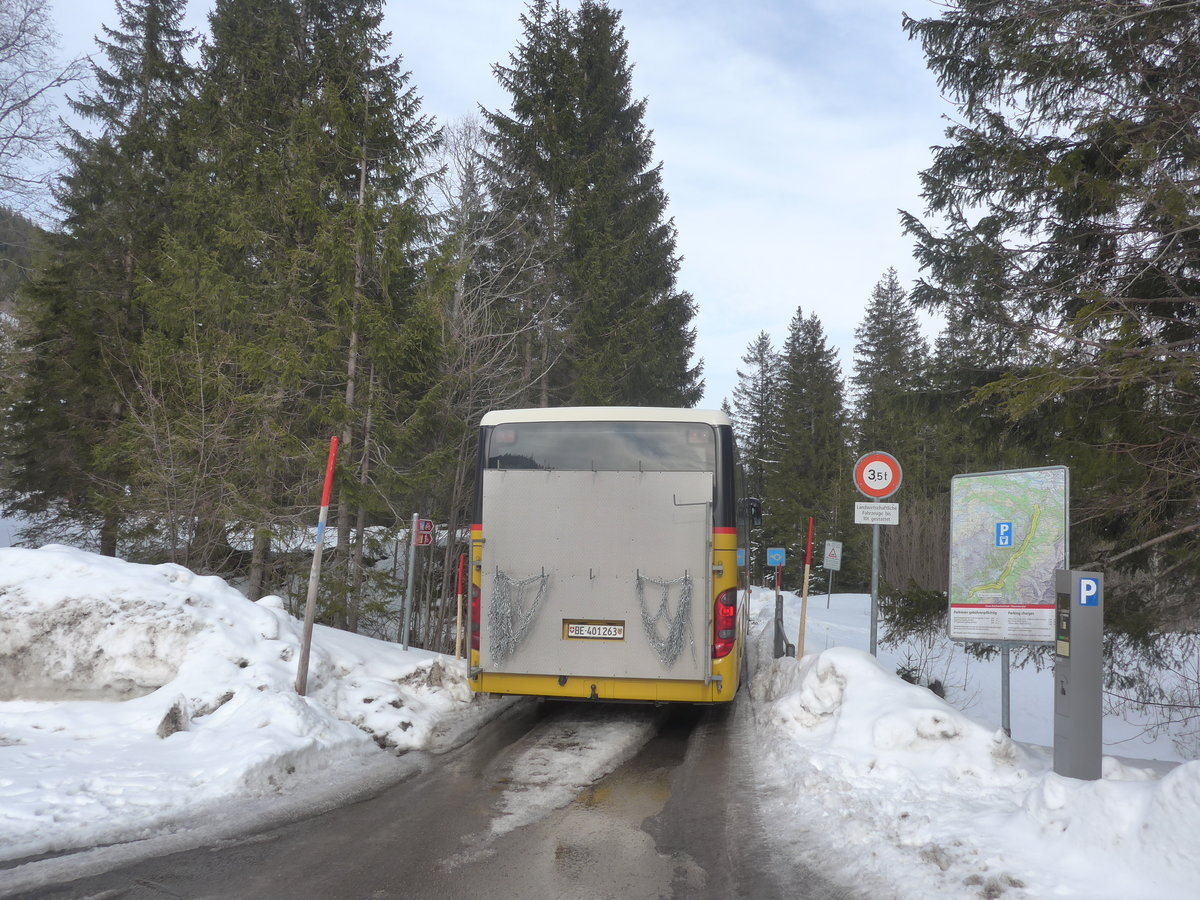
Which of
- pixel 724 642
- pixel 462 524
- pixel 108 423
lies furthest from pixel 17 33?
pixel 724 642

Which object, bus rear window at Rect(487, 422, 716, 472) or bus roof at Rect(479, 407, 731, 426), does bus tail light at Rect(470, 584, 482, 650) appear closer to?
bus rear window at Rect(487, 422, 716, 472)

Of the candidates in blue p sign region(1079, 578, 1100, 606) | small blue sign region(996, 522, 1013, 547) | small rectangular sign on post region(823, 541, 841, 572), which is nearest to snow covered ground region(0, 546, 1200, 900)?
blue p sign region(1079, 578, 1100, 606)

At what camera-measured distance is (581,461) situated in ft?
29.6

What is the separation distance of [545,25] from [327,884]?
25495 mm

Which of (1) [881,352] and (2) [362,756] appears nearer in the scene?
(2) [362,756]

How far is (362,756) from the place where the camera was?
7379mm

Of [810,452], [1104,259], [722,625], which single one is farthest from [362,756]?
[810,452]

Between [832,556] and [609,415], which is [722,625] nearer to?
[609,415]

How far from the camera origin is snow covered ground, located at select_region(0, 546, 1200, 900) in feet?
14.9

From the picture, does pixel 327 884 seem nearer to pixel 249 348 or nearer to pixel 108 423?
pixel 249 348

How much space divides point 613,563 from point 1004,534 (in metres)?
3.73

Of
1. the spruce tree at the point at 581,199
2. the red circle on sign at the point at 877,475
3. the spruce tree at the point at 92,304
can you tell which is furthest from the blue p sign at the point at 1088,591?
the spruce tree at the point at 92,304

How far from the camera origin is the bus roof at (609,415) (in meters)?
8.95

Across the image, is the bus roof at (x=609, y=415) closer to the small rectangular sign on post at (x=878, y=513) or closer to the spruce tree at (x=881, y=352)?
the small rectangular sign on post at (x=878, y=513)
